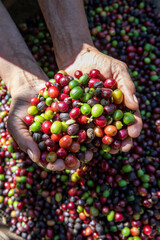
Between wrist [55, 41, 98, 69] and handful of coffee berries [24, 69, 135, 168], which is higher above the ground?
wrist [55, 41, 98, 69]

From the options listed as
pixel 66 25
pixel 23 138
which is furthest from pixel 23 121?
pixel 66 25

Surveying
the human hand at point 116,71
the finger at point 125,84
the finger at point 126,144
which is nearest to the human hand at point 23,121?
the human hand at point 116,71

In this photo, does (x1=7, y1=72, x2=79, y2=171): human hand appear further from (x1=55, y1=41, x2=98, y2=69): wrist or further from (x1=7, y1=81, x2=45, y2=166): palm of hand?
(x1=55, y1=41, x2=98, y2=69): wrist

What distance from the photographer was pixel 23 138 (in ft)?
8.53

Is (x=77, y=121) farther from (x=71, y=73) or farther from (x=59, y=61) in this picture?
(x=59, y=61)

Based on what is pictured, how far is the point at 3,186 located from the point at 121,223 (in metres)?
2.46

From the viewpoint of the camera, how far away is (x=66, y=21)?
4.04 metres

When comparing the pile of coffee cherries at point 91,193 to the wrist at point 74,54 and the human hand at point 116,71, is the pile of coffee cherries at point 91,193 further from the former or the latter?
the human hand at point 116,71

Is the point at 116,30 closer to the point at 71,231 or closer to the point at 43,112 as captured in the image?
the point at 43,112

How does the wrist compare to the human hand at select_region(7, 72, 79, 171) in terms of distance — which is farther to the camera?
the wrist

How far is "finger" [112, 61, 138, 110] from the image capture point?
2631mm

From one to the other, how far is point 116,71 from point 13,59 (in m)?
2.05

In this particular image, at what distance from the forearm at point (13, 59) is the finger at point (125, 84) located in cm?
156

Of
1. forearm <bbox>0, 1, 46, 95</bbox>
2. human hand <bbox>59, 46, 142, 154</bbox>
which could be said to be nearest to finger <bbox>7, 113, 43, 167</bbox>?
forearm <bbox>0, 1, 46, 95</bbox>
